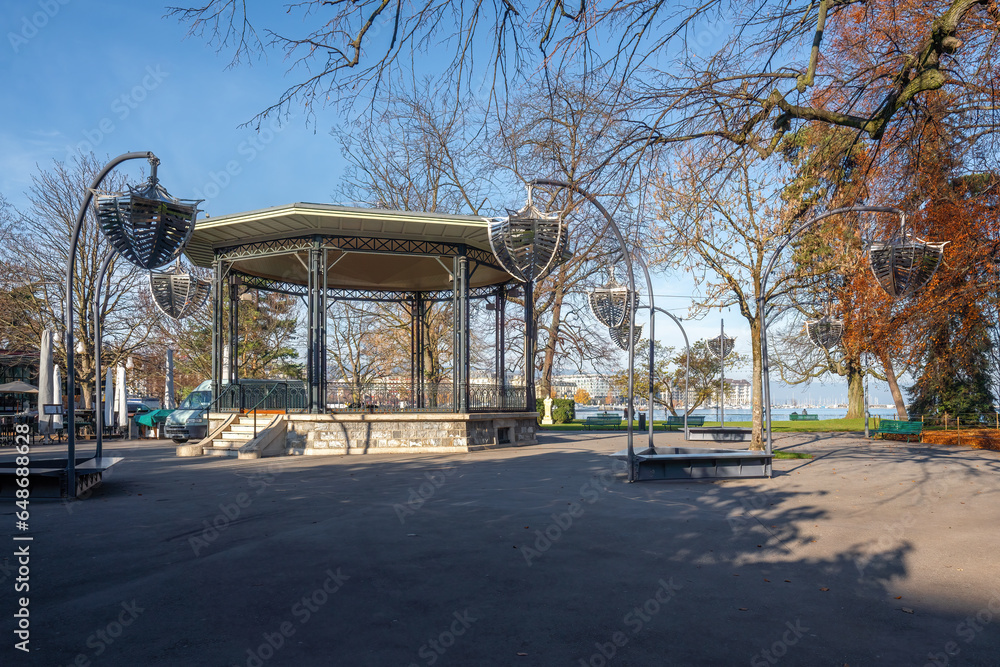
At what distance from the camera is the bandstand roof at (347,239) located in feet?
57.7

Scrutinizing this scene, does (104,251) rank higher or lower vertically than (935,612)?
higher

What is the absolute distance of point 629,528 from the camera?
8094mm

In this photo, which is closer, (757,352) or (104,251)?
(757,352)

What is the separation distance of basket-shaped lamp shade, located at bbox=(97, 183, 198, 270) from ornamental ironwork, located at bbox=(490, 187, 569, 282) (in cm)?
433

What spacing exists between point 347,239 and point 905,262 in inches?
584

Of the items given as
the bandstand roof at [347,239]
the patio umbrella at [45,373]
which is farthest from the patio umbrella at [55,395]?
the bandstand roof at [347,239]

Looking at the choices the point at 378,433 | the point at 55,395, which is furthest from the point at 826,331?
the point at 55,395

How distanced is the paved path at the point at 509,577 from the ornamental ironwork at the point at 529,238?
338 centimetres

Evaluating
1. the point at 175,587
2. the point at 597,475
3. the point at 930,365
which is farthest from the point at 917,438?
the point at 175,587

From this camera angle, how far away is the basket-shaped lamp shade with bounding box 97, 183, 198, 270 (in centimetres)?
859

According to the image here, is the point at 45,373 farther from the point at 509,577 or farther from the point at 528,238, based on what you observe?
the point at 509,577

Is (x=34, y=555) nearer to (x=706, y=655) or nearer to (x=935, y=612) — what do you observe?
(x=706, y=655)

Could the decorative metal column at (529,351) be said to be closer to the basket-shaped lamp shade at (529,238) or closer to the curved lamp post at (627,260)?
the curved lamp post at (627,260)

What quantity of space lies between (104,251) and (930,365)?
33170 mm
